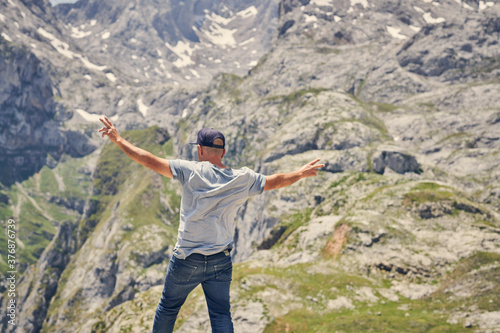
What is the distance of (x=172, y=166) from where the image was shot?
24.2ft

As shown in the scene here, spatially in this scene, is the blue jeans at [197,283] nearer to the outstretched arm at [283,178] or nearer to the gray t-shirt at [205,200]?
the gray t-shirt at [205,200]

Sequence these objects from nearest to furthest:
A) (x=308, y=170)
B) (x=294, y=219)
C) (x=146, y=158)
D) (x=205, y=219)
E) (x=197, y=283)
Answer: (x=146, y=158), (x=205, y=219), (x=197, y=283), (x=308, y=170), (x=294, y=219)

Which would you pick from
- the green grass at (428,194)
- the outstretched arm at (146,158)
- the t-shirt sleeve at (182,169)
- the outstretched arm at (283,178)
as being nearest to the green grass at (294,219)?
the green grass at (428,194)

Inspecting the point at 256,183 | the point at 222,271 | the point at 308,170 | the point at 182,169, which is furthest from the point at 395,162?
the point at 182,169

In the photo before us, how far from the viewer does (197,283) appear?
7676mm

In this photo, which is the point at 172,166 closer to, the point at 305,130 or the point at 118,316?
the point at 118,316

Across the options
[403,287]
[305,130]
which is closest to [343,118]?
[305,130]

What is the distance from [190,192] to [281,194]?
137 m

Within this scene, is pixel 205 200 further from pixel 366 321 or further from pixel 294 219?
pixel 294 219

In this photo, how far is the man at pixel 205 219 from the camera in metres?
7.45

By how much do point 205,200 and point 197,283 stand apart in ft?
5.78

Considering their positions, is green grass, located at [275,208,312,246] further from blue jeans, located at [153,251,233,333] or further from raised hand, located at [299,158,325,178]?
blue jeans, located at [153,251,233,333]

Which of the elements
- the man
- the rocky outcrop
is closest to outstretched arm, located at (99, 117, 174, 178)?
the man

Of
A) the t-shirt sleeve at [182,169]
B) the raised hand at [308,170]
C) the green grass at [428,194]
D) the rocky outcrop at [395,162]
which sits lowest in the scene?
the green grass at [428,194]
